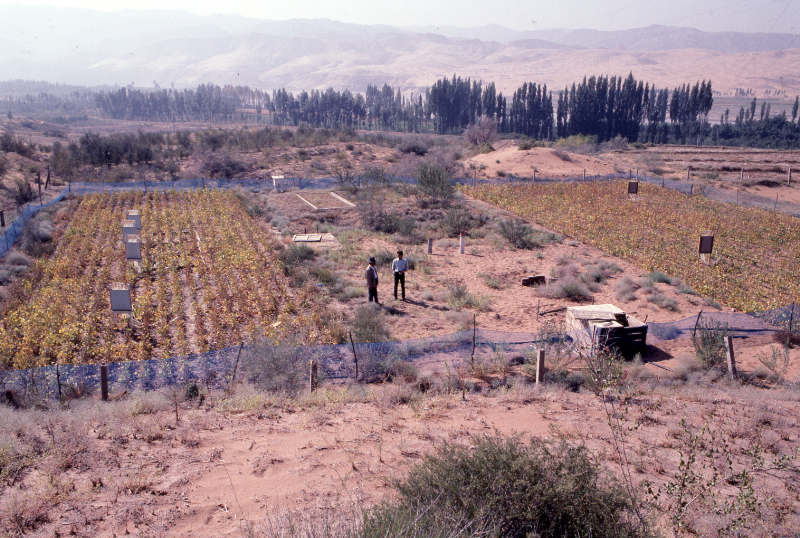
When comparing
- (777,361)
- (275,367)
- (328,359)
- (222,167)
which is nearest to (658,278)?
(777,361)

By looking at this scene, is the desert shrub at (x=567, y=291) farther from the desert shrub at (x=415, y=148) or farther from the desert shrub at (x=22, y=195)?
the desert shrub at (x=415, y=148)

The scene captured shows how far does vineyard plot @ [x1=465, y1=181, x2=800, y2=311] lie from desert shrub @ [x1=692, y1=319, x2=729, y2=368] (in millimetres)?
4011

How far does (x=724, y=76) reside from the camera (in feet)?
617

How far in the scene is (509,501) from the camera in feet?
15.8

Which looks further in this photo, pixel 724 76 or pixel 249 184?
pixel 724 76

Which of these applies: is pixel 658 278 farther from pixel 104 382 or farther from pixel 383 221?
pixel 104 382

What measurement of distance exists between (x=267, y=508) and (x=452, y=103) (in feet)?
339

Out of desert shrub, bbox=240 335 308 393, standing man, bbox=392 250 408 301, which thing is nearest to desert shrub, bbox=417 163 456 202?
standing man, bbox=392 250 408 301

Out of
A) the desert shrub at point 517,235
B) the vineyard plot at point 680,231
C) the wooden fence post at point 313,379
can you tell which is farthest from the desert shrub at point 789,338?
the desert shrub at point 517,235

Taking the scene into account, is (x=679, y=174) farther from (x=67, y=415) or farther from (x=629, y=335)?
(x=67, y=415)

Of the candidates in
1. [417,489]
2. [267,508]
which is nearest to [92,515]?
[267,508]

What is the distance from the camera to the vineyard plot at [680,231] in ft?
57.7

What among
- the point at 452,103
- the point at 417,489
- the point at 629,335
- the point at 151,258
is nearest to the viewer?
the point at 417,489

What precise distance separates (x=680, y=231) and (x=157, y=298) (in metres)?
22.2
